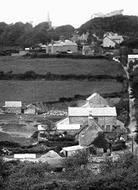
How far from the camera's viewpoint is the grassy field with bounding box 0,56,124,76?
187ft

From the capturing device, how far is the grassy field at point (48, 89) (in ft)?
166

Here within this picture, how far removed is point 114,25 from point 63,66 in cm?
2714

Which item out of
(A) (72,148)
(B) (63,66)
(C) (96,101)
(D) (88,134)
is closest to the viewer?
(A) (72,148)

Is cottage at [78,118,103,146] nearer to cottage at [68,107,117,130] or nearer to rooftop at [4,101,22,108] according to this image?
cottage at [68,107,117,130]

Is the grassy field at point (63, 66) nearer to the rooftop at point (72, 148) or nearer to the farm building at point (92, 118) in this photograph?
the farm building at point (92, 118)

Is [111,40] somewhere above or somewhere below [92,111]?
above

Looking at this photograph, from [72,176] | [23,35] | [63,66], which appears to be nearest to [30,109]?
[63,66]

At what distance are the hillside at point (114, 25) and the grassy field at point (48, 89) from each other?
28.1m

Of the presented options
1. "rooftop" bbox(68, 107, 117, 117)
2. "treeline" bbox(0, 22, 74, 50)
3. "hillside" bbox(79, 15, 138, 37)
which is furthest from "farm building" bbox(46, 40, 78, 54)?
"rooftop" bbox(68, 107, 117, 117)

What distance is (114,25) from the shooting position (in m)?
84.4

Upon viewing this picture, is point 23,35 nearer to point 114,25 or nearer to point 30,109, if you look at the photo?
point 114,25

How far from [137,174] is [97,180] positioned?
1.69 meters

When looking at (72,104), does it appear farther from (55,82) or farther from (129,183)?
(129,183)

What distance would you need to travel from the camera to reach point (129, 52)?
63.9m
